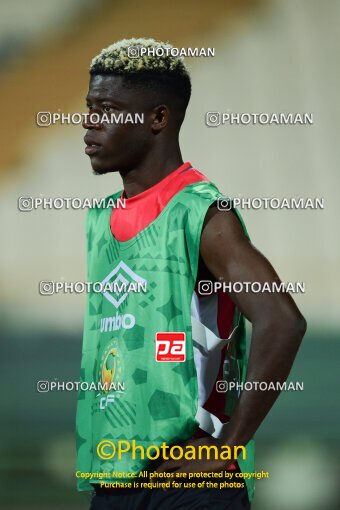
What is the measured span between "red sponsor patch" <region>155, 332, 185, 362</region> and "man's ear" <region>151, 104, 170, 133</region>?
509 mm

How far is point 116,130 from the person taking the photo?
2.15m

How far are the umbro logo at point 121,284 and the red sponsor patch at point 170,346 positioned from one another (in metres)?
0.12

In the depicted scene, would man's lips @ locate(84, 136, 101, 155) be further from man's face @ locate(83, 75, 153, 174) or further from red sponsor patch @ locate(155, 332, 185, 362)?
red sponsor patch @ locate(155, 332, 185, 362)

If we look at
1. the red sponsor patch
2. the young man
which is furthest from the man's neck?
the red sponsor patch

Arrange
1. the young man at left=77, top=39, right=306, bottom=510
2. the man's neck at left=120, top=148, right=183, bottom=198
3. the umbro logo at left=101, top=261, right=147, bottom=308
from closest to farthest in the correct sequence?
the young man at left=77, top=39, right=306, bottom=510
the umbro logo at left=101, top=261, right=147, bottom=308
the man's neck at left=120, top=148, right=183, bottom=198

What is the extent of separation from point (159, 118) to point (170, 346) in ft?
1.85

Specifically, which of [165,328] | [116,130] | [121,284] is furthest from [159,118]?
[165,328]

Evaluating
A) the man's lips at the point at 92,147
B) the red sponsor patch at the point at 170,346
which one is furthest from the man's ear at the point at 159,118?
the red sponsor patch at the point at 170,346

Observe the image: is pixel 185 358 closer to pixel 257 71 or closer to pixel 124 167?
pixel 124 167

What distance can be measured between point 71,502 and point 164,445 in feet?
2.46

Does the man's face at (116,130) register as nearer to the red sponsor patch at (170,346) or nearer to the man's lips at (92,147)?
the man's lips at (92,147)

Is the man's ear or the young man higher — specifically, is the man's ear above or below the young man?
above

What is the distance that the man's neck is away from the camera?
7.01 feet

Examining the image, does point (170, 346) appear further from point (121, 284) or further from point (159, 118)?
point (159, 118)
